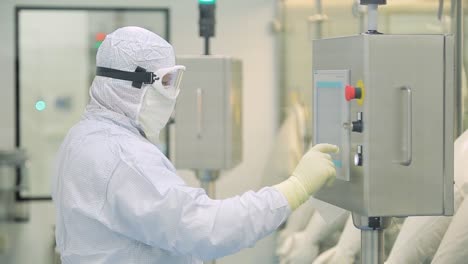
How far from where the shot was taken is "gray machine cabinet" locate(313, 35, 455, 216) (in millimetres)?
2195

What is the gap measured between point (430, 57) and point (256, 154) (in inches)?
135

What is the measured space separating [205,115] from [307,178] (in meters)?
1.84

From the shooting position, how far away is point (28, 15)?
5.47m

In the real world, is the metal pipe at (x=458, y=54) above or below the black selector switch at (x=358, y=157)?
above

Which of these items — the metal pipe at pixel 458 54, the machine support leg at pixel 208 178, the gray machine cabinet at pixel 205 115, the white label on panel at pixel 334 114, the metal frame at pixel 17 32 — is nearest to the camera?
the white label on panel at pixel 334 114

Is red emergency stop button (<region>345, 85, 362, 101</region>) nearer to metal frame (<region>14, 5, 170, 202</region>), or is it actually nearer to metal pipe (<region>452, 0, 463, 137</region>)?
metal pipe (<region>452, 0, 463, 137</region>)

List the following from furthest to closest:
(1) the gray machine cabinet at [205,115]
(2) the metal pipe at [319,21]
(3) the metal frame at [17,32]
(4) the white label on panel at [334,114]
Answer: (3) the metal frame at [17,32] < (2) the metal pipe at [319,21] < (1) the gray machine cabinet at [205,115] < (4) the white label on panel at [334,114]

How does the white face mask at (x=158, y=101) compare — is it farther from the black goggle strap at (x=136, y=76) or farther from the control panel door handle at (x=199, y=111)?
the control panel door handle at (x=199, y=111)

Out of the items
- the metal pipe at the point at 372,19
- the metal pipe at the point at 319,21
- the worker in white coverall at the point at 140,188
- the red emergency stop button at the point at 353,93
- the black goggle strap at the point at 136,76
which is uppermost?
the metal pipe at the point at 319,21

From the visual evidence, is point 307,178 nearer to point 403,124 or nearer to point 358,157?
point 358,157

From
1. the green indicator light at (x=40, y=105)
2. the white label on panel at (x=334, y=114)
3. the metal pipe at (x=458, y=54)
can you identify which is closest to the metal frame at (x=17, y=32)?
the green indicator light at (x=40, y=105)

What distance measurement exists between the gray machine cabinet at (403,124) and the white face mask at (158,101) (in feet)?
1.50

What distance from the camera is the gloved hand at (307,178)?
2.16m

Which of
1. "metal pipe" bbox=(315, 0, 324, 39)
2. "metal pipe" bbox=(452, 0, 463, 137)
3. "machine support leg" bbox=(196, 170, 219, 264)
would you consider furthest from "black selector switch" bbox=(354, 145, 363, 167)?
"metal pipe" bbox=(315, 0, 324, 39)
